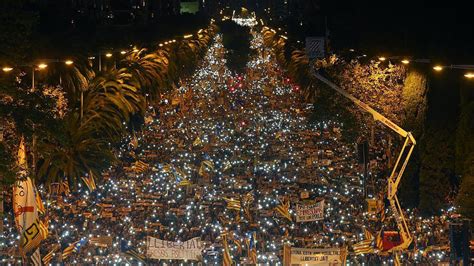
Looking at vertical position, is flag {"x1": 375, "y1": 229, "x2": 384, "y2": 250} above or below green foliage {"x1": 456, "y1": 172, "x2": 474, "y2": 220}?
below

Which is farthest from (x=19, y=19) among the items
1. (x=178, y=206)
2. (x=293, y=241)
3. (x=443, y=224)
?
(x=443, y=224)

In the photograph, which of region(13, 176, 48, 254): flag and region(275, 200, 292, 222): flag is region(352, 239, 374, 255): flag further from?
region(13, 176, 48, 254): flag

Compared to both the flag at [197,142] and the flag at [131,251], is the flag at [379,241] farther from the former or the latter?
the flag at [197,142]

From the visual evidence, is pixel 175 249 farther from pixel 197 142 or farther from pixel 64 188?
pixel 197 142

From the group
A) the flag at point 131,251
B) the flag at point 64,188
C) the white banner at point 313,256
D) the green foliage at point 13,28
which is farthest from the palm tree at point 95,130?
the green foliage at point 13,28

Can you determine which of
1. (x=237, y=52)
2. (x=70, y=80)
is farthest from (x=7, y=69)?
(x=237, y=52)

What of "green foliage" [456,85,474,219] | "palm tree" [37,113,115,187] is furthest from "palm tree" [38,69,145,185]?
"green foliage" [456,85,474,219]
